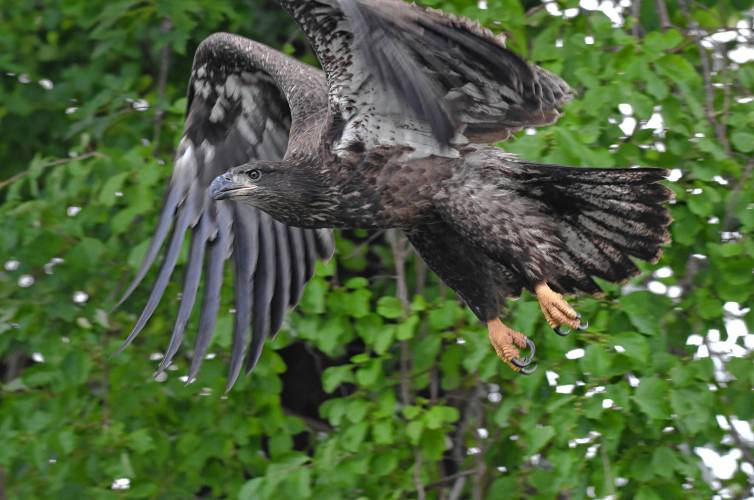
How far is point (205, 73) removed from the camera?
6883mm

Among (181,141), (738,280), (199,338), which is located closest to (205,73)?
(181,141)

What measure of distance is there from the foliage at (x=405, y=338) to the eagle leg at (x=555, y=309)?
150 millimetres

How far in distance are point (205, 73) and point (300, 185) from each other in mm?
1395

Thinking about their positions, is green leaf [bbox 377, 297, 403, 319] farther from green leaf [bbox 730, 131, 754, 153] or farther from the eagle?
green leaf [bbox 730, 131, 754, 153]

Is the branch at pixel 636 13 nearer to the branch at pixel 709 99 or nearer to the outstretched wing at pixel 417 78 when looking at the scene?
the branch at pixel 709 99

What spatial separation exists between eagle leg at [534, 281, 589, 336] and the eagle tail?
0.71ft

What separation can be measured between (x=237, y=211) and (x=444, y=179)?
134cm

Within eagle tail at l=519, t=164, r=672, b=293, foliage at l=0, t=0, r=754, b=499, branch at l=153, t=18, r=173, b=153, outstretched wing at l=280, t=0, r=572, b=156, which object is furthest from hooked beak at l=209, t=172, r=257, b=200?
branch at l=153, t=18, r=173, b=153

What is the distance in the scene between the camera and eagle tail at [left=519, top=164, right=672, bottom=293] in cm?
570

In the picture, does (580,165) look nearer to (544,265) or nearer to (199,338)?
(544,265)

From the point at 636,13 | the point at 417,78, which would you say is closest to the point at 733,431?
the point at 636,13

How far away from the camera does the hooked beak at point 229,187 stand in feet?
18.9

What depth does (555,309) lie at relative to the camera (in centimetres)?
574

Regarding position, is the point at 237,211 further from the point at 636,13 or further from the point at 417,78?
the point at 636,13
